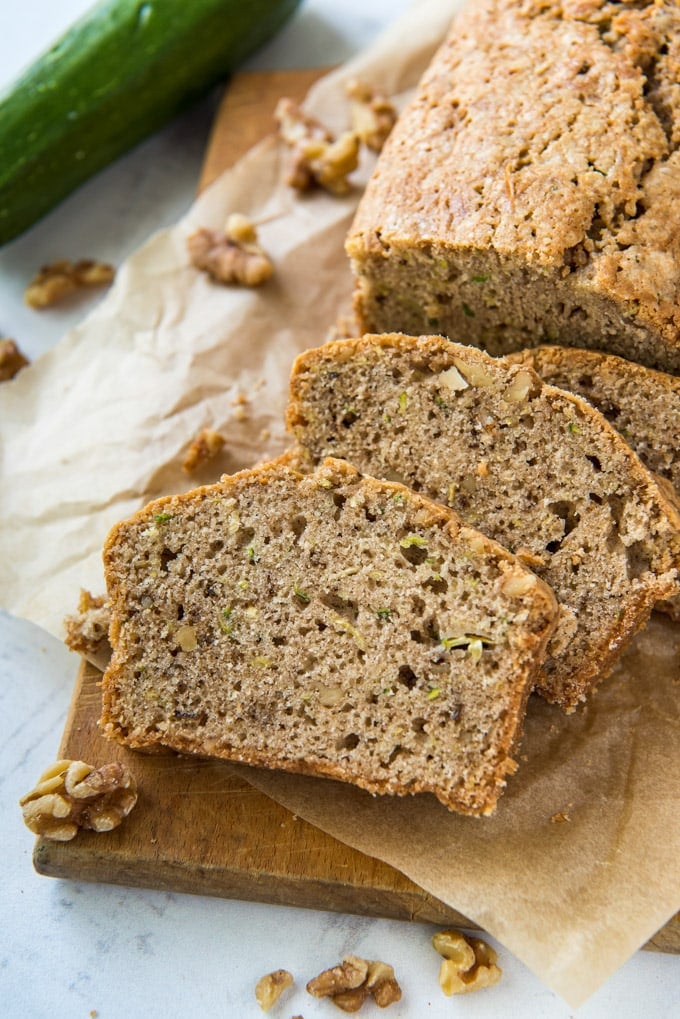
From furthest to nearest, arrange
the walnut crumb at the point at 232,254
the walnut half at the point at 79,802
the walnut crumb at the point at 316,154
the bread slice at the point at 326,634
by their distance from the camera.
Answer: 1. the walnut crumb at the point at 316,154
2. the walnut crumb at the point at 232,254
3. the walnut half at the point at 79,802
4. the bread slice at the point at 326,634

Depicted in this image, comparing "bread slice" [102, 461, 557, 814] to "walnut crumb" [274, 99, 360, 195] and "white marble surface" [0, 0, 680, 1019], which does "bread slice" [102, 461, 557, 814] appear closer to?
"white marble surface" [0, 0, 680, 1019]

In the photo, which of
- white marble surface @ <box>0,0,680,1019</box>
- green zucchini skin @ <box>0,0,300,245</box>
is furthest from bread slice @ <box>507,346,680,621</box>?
green zucchini skin @ <box>0,0,300,245</box>

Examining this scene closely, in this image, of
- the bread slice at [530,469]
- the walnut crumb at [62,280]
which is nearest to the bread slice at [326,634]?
the bread slice at [530,469]

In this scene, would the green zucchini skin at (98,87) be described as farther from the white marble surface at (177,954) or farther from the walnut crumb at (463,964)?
the walnut crumb at (463,964)

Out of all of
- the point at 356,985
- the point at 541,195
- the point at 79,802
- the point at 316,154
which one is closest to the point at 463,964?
the point at 356,985

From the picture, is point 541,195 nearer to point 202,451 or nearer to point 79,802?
point 202,451

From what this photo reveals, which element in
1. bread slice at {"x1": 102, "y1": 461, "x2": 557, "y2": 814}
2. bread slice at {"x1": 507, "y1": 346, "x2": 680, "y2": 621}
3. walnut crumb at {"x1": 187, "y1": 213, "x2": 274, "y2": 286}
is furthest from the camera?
walnut crumb at {"x1": 187, "y1": 213, "x2": 274, "y2": 286}

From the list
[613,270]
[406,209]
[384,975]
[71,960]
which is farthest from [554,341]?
[71,960]
